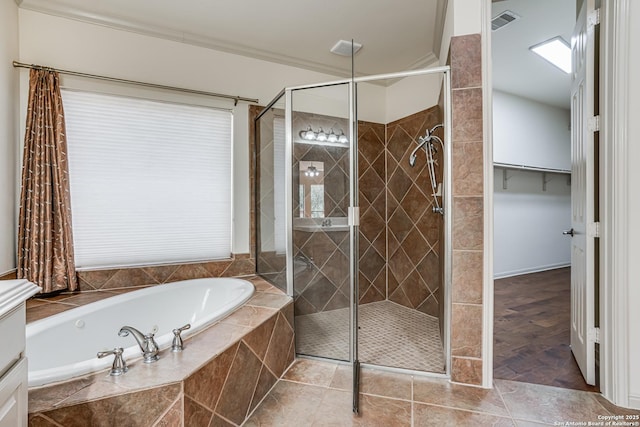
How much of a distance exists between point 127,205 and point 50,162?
552 millimetres

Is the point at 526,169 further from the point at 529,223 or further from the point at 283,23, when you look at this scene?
the point at 283,23

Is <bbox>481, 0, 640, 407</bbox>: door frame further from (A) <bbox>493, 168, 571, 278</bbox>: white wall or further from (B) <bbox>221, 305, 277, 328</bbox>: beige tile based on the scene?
(A) <bbox>493, 168, 571, 278</bbox>: white wall

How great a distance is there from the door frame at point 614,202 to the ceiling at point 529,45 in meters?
0.94

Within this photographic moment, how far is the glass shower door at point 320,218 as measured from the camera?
2.27m

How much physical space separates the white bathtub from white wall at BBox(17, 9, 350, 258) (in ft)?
1.91

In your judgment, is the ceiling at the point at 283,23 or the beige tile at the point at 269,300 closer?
the beige tile at the point at 269,300

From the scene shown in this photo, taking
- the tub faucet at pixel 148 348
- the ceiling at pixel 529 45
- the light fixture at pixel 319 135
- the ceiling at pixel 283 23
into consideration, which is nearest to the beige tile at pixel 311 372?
the tub faucet at pixel 148 348

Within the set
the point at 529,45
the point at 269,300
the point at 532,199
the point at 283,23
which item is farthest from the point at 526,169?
the point at 269,300

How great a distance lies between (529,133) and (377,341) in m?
4.03

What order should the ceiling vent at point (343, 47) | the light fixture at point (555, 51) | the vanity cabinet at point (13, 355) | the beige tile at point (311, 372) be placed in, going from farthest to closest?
the light fixture at point (555, 51)
the ceiling vent at point (343, 47)
the beige tile at point (311, 372)
the vanity cabinet at point (13, 355)

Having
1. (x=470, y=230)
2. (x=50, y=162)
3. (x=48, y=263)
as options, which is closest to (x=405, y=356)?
(x=470, y=230)

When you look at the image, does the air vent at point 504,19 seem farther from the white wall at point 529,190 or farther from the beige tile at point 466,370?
the beige tile at point 466,370

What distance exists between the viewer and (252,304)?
204 cm

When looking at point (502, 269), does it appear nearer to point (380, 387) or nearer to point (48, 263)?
point (380, 387)
